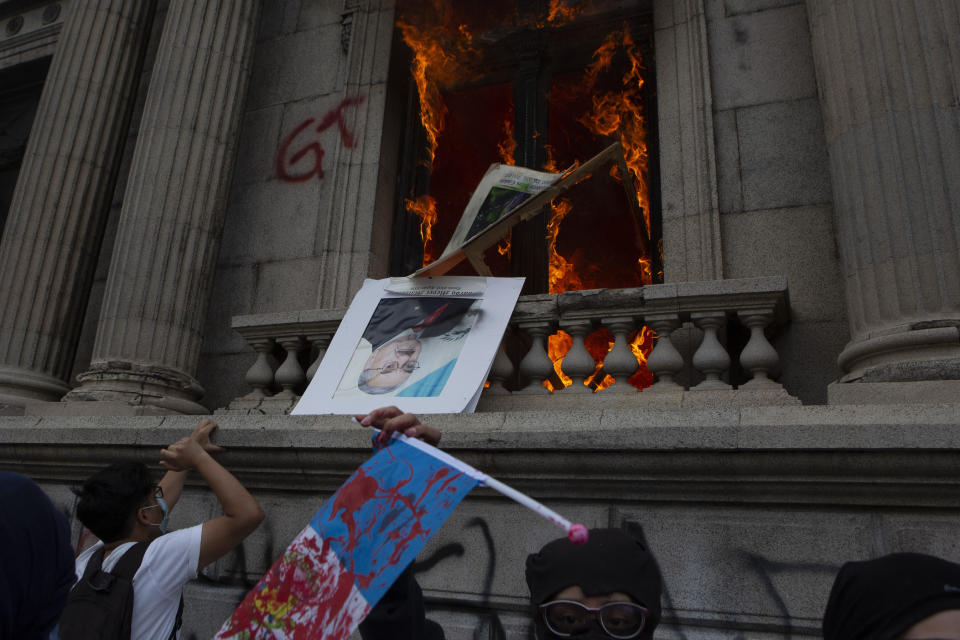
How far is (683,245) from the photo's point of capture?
5.32m

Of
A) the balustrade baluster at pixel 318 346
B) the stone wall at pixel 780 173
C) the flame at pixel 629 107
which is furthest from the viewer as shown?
the flame at pixel 629 107

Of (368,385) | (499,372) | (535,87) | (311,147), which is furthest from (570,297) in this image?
(311,147)

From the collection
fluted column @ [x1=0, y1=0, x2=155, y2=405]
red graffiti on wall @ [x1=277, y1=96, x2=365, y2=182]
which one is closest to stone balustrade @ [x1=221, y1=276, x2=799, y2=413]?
red graffiti on wall @ [x1=277, y1=96, x2=365, y2=182]

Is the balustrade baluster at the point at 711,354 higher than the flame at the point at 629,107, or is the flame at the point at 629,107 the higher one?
the flame at the point at 629,107

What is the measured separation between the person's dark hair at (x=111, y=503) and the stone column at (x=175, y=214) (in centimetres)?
270

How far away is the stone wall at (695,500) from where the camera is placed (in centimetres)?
297

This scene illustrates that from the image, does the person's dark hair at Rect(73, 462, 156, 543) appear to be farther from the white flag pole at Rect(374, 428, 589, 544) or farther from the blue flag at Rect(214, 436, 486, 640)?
the white flag pole at Rect(374, 428, 589, 544)

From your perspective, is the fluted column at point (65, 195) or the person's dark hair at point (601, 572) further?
the fluted column at point (65, 195)

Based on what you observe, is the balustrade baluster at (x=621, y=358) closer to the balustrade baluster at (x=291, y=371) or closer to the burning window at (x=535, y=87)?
the burning window at (x=535, y=87)

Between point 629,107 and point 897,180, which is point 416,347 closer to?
point 897,180

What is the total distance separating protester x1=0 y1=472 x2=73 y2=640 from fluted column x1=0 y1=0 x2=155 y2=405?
4854mm

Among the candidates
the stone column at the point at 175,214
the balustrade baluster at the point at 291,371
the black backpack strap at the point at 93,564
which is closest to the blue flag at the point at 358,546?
the black backpack strap at the point at 93,564

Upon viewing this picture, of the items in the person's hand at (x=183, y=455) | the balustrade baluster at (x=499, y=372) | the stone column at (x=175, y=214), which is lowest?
the person's hand at (x=183, y=455)

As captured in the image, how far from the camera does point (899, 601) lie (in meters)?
1.70
